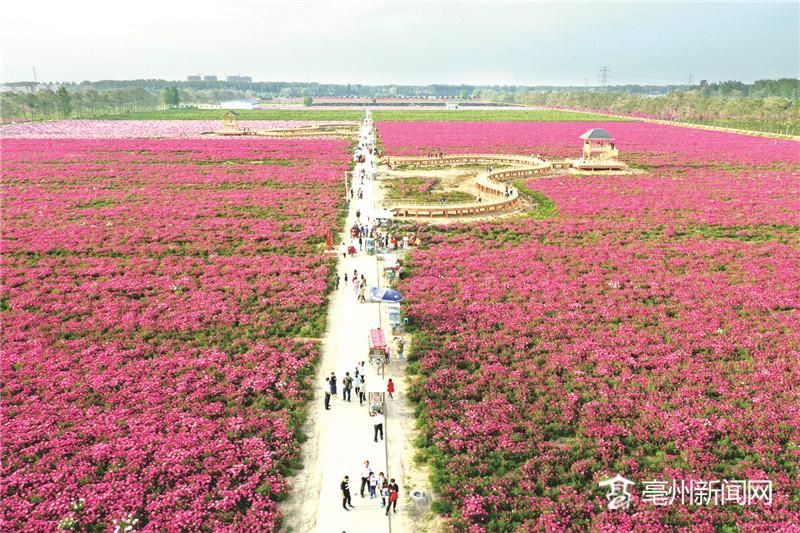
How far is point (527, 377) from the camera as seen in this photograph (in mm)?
19562

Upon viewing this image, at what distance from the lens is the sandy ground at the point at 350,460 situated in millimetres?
13219

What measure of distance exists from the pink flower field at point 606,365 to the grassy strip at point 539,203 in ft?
6.52

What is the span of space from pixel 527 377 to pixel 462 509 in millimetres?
7319

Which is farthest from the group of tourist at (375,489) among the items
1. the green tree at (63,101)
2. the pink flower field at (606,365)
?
the green tree at (63,101)

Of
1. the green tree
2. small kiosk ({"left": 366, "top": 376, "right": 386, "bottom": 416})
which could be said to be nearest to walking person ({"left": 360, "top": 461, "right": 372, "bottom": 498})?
small kiosk ({"left": 366, "top": 376, "right": 386, "bottom": 416})

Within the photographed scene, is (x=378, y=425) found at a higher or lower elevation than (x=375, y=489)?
higher

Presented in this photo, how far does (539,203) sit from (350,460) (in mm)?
37963

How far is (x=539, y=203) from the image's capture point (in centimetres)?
4806

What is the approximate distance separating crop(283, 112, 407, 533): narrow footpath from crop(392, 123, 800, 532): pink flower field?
178 cm

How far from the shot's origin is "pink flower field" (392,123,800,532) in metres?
14.0

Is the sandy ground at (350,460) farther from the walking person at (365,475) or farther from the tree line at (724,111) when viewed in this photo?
the tree line at (724,111)

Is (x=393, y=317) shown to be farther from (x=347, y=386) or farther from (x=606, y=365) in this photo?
(x=606, y=365)

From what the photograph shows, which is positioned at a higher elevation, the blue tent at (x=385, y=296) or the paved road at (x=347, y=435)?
the blue tent at (x=385, y=296)

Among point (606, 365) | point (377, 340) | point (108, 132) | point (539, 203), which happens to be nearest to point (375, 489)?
point (377, 340)
